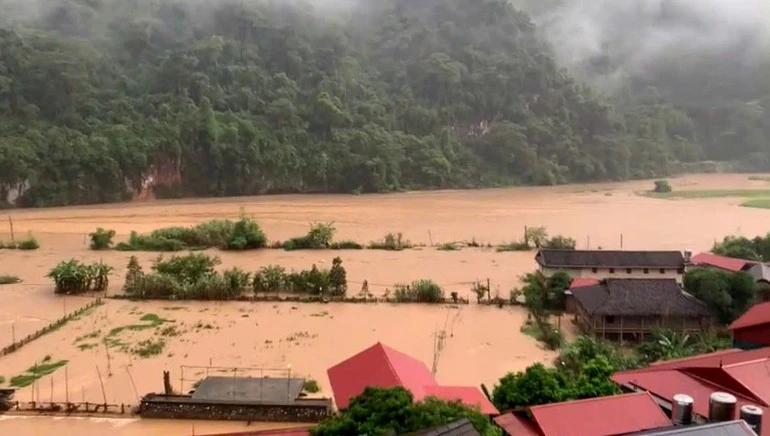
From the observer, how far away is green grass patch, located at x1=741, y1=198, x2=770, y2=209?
1612 inches

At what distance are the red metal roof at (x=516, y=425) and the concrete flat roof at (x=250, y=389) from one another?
4505mm

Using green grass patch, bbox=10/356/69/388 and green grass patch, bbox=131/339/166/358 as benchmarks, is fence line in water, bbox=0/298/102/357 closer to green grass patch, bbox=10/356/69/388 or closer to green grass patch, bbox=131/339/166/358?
green grass patch, bbox=10/356/69/388

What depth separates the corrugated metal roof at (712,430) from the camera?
6.02m

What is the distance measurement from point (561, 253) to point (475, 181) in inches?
1539

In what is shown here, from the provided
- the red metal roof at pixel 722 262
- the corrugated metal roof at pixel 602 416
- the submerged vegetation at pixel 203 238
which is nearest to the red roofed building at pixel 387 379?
the corrugated metal roof at pixel 602 416

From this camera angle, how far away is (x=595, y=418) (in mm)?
7883

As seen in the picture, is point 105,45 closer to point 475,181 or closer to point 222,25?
point 222,25

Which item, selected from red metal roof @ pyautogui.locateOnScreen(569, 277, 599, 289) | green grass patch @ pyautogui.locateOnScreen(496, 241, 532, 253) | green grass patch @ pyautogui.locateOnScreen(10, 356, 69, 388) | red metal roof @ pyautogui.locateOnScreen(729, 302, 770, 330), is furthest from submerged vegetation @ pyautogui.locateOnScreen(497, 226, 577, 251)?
green grass patch @ pyautogui.locateOnScreen(10, 356, 69, 388)

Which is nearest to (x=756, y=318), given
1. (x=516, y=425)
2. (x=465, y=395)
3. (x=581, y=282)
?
(x=581, y=282)

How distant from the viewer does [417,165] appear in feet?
182

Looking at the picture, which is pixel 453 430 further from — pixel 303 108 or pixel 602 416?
pixel 303 108

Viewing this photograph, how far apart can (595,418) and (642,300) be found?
862cm

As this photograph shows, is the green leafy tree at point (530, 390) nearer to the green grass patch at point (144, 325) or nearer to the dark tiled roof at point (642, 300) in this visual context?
the dark tiled roof at point (642, 300)

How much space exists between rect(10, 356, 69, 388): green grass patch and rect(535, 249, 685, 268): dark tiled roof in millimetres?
13266
